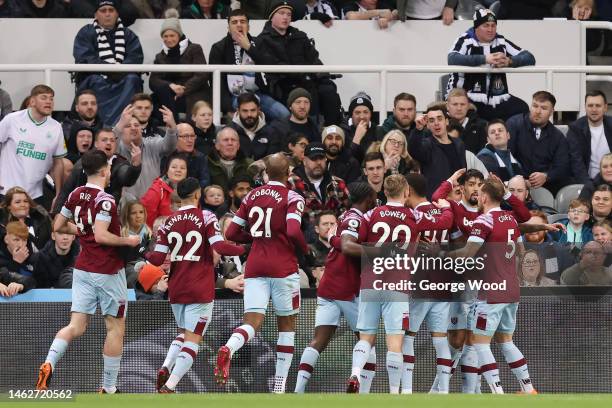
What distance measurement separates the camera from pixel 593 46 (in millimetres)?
20078

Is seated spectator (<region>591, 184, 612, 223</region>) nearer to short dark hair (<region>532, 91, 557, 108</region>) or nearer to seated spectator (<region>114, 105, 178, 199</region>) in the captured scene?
short dark hair (<region>532, 91, 557, 108</region>)

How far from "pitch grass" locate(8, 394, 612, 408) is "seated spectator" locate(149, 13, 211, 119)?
5527 millimetres

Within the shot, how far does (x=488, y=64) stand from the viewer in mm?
17812

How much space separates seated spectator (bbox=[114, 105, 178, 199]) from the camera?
16594 mm

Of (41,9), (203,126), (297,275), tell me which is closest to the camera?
(297,275)

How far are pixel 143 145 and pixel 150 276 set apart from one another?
93.3 inches

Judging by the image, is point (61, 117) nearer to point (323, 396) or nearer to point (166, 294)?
point (166, 294)

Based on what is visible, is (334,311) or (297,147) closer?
(334,311)

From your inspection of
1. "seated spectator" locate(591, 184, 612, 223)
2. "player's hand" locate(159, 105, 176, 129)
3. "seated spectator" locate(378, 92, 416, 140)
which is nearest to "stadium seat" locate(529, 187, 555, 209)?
"seated spectator" locate(591, 184, 612, 223)

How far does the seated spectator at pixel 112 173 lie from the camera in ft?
51.9

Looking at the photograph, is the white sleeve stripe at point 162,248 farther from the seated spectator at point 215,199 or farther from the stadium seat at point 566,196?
the stadium seat at point 566,196

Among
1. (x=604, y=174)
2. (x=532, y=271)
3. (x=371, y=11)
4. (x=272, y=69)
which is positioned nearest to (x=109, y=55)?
(x=272, y=69)

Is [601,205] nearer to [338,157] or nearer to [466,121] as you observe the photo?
[466,121]

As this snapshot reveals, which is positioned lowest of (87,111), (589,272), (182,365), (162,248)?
(182,365)
